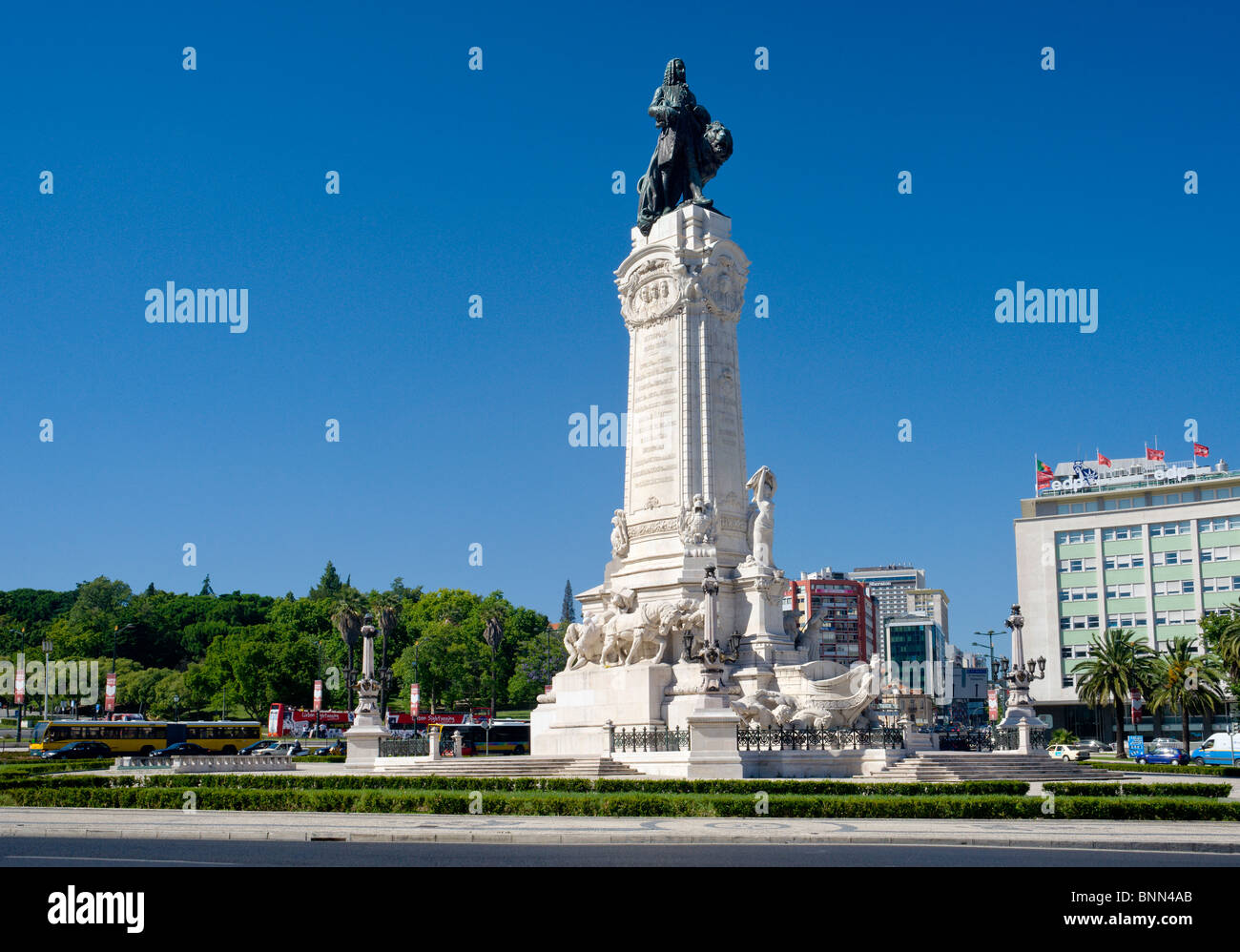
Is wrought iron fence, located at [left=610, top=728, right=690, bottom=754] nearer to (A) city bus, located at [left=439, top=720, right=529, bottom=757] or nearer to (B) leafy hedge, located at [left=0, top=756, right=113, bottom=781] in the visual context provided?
(B) leafy hedge, located at [left=0, top=756, right=113, bottom=781]

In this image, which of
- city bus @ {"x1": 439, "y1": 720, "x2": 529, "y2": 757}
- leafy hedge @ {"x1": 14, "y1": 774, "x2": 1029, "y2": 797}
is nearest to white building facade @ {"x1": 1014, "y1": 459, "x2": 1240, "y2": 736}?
city bus @ {"x1": 439, "y1": 720, "x2": 529, "y2": 757}

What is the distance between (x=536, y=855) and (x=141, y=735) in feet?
188

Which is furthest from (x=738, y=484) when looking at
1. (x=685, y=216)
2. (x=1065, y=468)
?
(x=1065, y=468)

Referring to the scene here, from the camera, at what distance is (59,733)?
2589 inches

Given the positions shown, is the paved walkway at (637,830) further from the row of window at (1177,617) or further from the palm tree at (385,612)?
the row of window at (1177,617)

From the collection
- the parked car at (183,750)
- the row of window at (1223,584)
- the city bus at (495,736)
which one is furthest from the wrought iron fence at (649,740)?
the row of window at (1223,584)

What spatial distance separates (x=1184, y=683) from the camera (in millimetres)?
70250

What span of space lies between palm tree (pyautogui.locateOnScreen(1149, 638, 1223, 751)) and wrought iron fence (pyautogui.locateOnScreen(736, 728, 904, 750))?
39.4 metres

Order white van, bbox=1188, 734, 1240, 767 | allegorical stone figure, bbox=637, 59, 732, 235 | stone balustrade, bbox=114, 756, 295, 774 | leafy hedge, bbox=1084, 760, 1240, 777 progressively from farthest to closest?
white van, bbox=1188, 734, 1240, 767 < allegorical stone figure, bbox=637, 59, 732, 235 < stone balustrade, bbox=114, 756, 295, 774 < leafy hedge, bbox=1084, 760, 1240, 777

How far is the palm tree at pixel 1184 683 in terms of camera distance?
235 ft

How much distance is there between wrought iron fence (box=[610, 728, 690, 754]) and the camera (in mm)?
37312

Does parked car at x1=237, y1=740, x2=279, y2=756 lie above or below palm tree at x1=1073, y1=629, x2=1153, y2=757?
below

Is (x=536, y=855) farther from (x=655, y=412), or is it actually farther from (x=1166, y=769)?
(x=1166, y=769)
